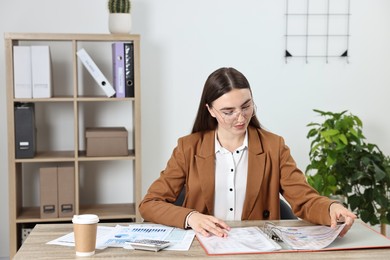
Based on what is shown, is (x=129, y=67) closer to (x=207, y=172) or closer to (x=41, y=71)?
(x=41, y=71)

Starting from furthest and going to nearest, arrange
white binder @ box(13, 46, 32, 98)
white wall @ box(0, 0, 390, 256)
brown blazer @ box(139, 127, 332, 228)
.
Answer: white wall @ box(0, 0, 390, 256) → white binder @ box(13, 46, 32, 98) → brown blazer @ box(139, 127, 332, 228)

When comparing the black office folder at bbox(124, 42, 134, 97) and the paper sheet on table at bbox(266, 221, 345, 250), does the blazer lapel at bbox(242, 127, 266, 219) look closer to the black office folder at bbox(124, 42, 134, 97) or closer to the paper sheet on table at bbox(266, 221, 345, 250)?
the paper sheet on table at bbox(266, 221, 345, 250)

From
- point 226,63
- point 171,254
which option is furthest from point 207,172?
point 226,63

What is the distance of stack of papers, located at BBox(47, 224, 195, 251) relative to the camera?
6.93 feet

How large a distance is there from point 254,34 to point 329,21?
20.9 inches

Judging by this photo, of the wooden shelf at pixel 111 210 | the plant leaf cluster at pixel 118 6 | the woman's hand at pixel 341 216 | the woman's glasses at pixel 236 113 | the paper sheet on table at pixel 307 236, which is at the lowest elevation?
the wooden shelf at pixel 111 210

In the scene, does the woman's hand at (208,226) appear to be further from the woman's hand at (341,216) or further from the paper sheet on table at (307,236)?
the woman's hand at (341,216)

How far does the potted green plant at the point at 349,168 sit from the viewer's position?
3.89 metres

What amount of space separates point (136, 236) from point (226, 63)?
88.4 inches

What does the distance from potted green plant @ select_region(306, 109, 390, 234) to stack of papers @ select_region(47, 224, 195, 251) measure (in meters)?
1.78

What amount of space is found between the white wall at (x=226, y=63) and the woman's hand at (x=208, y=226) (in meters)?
2.03

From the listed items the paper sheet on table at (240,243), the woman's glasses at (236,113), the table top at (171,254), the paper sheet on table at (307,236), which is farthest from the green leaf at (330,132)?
the table top at (171,254)

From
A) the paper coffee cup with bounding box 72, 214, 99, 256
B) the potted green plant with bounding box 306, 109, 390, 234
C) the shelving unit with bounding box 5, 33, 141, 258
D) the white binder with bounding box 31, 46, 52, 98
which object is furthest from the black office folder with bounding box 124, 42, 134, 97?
the paper coffee cup with bounding box 72, 214, 99, 256

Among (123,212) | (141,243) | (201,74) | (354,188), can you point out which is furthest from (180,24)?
(141,243)
